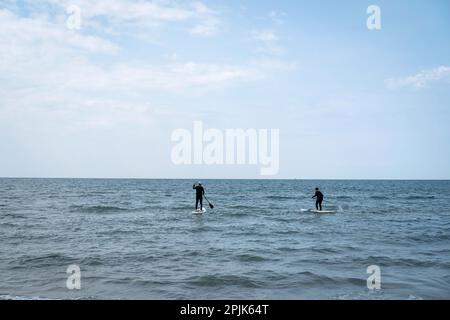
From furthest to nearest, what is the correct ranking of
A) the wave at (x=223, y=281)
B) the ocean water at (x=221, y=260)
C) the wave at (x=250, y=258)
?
the wave at (x=250, y=258) → the wave at (x=223, y=281) → the ocean water at (x=221, y=260)

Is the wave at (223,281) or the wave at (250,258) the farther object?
the wave at (250,258)

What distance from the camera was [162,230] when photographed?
19.1 metres

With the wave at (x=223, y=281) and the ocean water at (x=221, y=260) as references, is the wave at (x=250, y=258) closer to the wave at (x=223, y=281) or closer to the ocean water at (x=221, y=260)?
the ocean water at (x=221, y=260)

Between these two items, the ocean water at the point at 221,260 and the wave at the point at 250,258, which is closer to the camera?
the ocean water at the point at 221,260

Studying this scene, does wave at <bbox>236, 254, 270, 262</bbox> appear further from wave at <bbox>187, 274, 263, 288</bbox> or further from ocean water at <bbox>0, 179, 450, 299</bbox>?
wave at <bbox>187, 274, 263, 288</bbox>

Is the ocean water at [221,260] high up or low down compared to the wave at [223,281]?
down

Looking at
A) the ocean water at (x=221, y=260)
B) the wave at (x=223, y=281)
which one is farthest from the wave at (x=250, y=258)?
the wave at (x=223, y=281)

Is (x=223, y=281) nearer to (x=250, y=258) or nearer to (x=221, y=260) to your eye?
(x=221, y=260)

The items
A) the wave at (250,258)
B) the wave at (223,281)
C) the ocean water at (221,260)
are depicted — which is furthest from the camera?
the wave at (250,258)

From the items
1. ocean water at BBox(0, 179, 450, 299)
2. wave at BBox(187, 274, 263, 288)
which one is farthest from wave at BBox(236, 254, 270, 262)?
wave at BBox(187, 274, 263, 288)

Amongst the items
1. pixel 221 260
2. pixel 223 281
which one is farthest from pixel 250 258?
pixel 223 281

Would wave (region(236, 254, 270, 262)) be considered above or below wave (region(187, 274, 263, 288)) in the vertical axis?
below

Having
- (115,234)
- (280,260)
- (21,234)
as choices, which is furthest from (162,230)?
(280,260)
